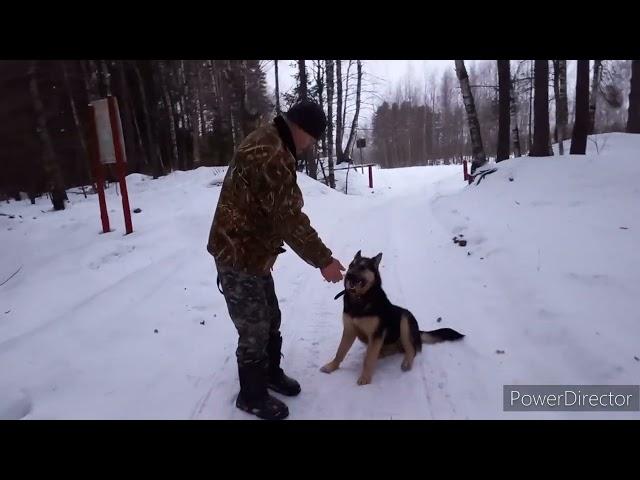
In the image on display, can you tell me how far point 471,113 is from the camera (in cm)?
1398

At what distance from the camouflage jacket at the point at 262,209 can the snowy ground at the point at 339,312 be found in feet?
4.10

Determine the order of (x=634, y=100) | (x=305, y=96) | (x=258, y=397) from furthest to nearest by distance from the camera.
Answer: (x=305, y=96) → (x=634, y=100) → (x=258, y=397)

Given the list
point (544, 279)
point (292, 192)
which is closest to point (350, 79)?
point (544, 279)

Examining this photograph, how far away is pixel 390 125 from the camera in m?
58.3

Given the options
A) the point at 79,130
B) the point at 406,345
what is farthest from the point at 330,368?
the point at 79,130

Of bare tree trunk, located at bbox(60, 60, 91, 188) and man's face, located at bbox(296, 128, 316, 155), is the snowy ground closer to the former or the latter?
man's face, located at bbox(296, 128, 316, 155)

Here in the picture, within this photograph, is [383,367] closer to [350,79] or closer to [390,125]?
[350,79]

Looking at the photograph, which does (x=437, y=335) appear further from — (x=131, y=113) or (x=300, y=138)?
(x=131, y=113)

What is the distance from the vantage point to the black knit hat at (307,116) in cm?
274

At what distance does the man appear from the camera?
257 centimetres

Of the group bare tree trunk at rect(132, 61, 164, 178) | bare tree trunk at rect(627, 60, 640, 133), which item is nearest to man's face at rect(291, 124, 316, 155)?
bare tree trunk at rect(627, 60, 640, 133)

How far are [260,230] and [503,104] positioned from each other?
1415 cm

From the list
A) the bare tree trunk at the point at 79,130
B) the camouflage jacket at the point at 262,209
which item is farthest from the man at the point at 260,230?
the bare tree trunk at the point at 79,130

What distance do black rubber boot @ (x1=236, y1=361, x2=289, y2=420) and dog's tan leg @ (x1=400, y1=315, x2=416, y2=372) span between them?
1.22 meters
